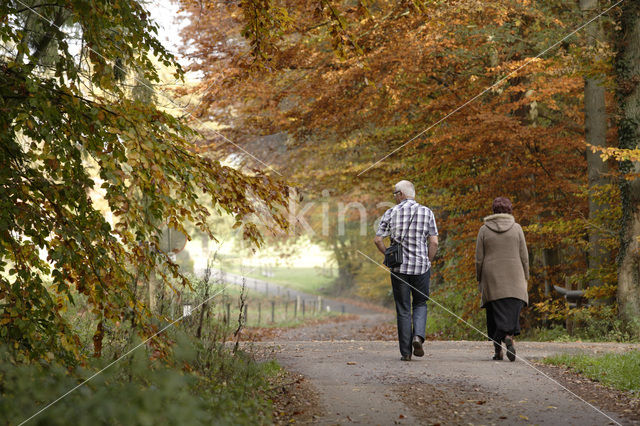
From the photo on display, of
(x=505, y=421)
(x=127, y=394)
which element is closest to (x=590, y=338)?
(x=505, y=421)

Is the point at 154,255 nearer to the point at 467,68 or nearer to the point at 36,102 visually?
the point at 36,102

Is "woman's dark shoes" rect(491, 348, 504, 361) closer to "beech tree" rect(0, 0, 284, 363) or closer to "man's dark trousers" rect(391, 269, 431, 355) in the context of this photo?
"man's dark trousers" rect(391, 269, 431, 355)

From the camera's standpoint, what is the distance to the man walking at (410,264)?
800 cm

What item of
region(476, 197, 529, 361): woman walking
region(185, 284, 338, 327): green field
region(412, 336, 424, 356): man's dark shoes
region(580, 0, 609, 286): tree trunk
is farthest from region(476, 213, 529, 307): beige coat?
region(185, 284, 338, 327): green field

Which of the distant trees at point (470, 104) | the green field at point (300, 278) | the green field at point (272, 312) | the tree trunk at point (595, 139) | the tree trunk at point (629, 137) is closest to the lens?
the tree trunk at point (629, 137)

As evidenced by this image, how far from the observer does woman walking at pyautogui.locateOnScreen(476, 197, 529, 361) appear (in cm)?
801

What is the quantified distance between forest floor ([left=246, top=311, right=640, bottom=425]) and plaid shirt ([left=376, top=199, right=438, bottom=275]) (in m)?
1.15

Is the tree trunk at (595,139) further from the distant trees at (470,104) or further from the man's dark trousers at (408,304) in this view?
the man's dark trousers at (408,304)

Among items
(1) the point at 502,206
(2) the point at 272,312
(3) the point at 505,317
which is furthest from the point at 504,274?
(2) the point at 272,312

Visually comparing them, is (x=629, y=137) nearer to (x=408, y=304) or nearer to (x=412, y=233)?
(x=412, y=233)

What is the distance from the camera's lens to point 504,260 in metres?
8.08

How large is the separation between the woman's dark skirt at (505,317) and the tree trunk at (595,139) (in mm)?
5715

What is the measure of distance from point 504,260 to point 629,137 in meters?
5.44

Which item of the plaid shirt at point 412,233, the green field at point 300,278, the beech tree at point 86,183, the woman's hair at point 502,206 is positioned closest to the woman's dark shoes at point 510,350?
the plaid shirt at point 412,233
